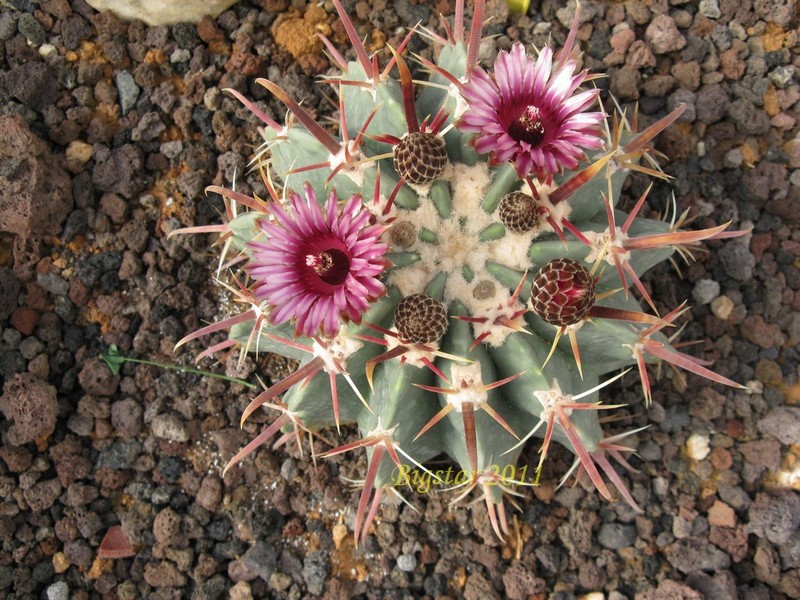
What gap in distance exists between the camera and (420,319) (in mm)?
1454

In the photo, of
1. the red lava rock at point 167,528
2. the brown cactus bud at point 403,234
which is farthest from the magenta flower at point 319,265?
the red lava rock at point 167,528

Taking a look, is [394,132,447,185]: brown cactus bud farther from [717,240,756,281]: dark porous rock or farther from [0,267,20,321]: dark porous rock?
[0,267,20,321]: dark porous rock

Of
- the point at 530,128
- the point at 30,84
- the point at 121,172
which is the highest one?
the point at 530,128

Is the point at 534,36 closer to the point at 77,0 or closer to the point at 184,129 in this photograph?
the point at 184,129

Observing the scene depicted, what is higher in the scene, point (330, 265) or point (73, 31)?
point (330, 265)

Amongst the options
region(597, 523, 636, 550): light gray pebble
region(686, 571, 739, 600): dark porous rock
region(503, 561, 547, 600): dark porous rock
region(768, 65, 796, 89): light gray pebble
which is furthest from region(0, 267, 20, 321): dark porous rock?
region(768, 65, 796, 89): light gray pebble

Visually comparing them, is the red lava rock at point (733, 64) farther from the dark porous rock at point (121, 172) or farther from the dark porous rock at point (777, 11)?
the dark porous rock at point (121, 172)

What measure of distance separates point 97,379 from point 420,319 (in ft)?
4.57

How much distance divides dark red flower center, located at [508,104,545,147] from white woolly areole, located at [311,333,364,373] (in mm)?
561

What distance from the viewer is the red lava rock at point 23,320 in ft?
7.72

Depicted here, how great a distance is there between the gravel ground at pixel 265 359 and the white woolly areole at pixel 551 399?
812 millimetres

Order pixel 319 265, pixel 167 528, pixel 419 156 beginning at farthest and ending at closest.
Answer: pixel 167 528 < pixel 419 156 < pixel 319 265

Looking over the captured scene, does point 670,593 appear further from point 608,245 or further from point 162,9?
point 162,9

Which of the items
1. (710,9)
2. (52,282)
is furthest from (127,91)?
(710,9)
